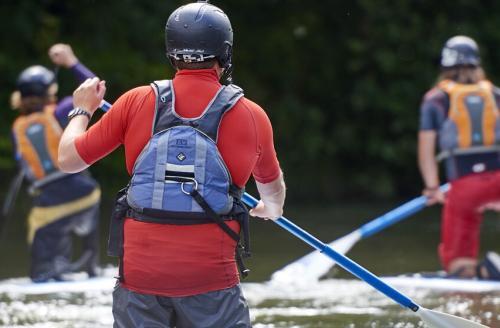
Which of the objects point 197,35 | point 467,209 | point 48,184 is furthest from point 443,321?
point 48,184

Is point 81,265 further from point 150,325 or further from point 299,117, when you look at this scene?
point 299,117

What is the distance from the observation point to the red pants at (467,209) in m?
7.94

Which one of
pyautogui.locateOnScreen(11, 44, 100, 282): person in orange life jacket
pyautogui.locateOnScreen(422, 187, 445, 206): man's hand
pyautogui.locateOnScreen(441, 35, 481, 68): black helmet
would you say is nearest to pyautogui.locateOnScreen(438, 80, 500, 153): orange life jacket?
pyautogui.locateOnScreen(441, 35, 481, 68): black helmet

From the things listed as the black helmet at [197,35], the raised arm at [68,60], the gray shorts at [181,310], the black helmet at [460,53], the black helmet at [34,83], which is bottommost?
the gray shorts at [181,310]

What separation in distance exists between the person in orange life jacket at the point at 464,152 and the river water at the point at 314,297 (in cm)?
55

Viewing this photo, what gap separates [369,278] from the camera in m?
4.84

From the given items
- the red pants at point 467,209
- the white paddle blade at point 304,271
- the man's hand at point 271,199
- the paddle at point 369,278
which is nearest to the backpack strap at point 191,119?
the man's hand at point 271,199

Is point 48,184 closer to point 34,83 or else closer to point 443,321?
point 34,83

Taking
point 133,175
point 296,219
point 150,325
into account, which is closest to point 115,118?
point 133,175

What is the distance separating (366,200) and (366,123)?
3.42ft

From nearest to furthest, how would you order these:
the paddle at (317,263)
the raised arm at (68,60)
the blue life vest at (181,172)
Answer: the blue life vest at (181,172) → the raised arm at (68,60) → the paddle at (317,263)

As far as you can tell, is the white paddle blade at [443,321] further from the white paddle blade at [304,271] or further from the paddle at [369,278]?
the white paddle blade at [304,271]

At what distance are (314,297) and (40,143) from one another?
2440mm

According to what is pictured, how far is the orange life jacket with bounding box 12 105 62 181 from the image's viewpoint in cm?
Result: 837
